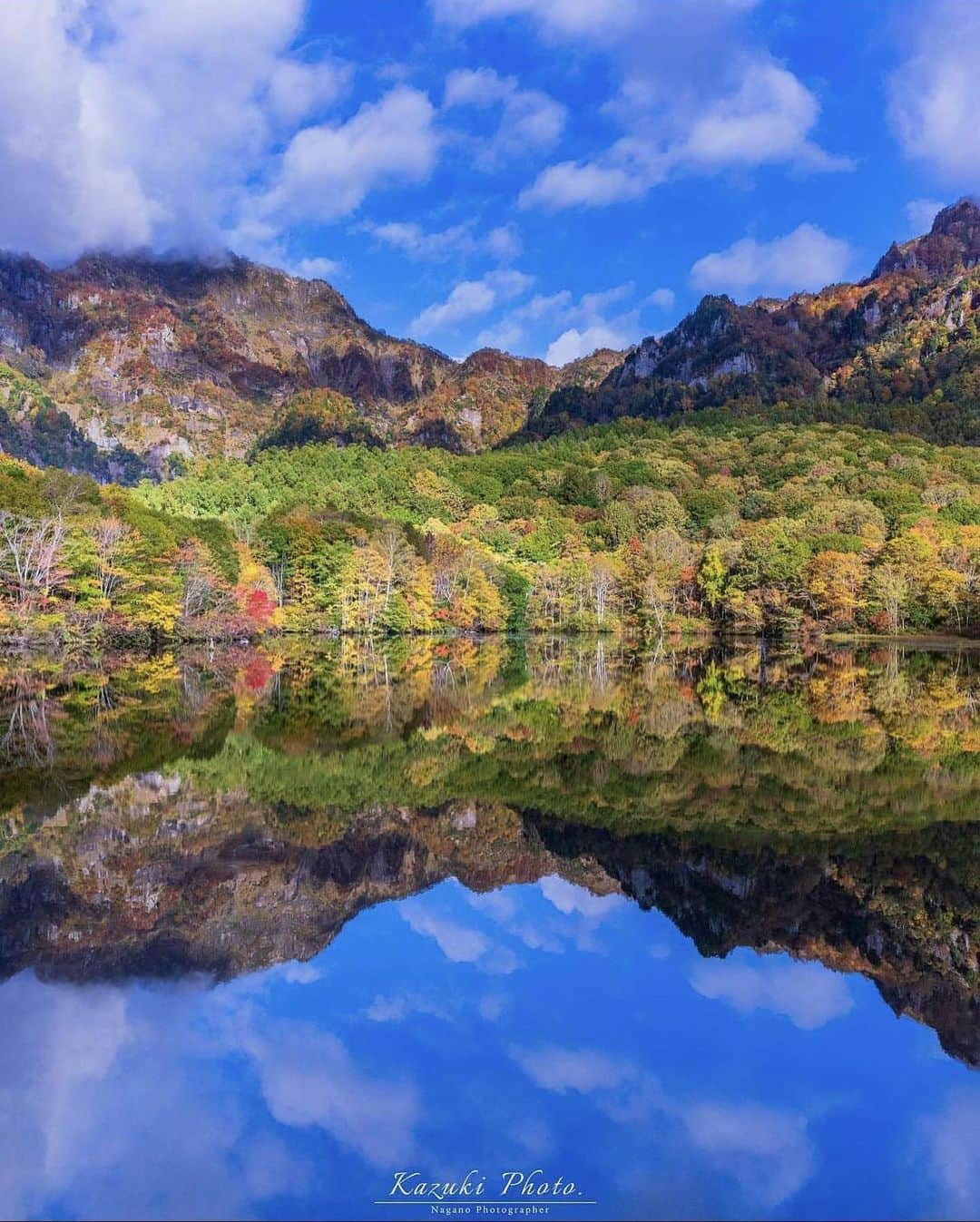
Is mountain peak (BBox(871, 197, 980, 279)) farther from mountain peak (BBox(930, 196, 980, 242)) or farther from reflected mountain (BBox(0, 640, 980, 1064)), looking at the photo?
reflected mountain (BBox(0, 640, 980, 1064))

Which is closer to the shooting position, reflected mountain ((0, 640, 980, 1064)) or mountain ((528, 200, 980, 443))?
reflected mountain ((0, 640, 980, 1064))

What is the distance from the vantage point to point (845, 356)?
168125mm

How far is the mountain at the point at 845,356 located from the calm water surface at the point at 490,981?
127480 millimetres

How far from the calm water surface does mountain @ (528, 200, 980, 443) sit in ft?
418

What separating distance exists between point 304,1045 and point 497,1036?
1363 millimetres

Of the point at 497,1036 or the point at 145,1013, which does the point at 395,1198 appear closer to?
the point at 497,1036

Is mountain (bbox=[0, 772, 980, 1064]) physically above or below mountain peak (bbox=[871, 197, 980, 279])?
below

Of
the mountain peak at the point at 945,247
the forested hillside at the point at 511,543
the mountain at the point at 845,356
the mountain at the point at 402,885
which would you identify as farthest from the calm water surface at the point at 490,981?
the mountain peak at the point at 945,247

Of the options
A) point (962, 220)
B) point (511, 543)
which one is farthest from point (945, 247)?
point (511, 543)

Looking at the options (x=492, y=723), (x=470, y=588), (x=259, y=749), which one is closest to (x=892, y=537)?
(x=470, y=588)

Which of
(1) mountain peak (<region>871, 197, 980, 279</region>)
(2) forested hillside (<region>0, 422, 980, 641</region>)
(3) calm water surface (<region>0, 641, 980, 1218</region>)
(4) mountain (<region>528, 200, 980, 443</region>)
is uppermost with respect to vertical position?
(1) mountain peak (<region>871, 197, 980, 279</region>)

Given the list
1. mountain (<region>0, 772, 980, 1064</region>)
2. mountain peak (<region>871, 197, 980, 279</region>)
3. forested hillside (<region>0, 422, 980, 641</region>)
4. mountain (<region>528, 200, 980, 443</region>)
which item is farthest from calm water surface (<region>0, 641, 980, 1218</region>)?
mountain peak (<region>871, 197, 980, 279</region>)

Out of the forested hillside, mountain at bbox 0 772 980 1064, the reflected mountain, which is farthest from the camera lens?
the forested hillside

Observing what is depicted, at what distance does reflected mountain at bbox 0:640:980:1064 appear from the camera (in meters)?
7.41
